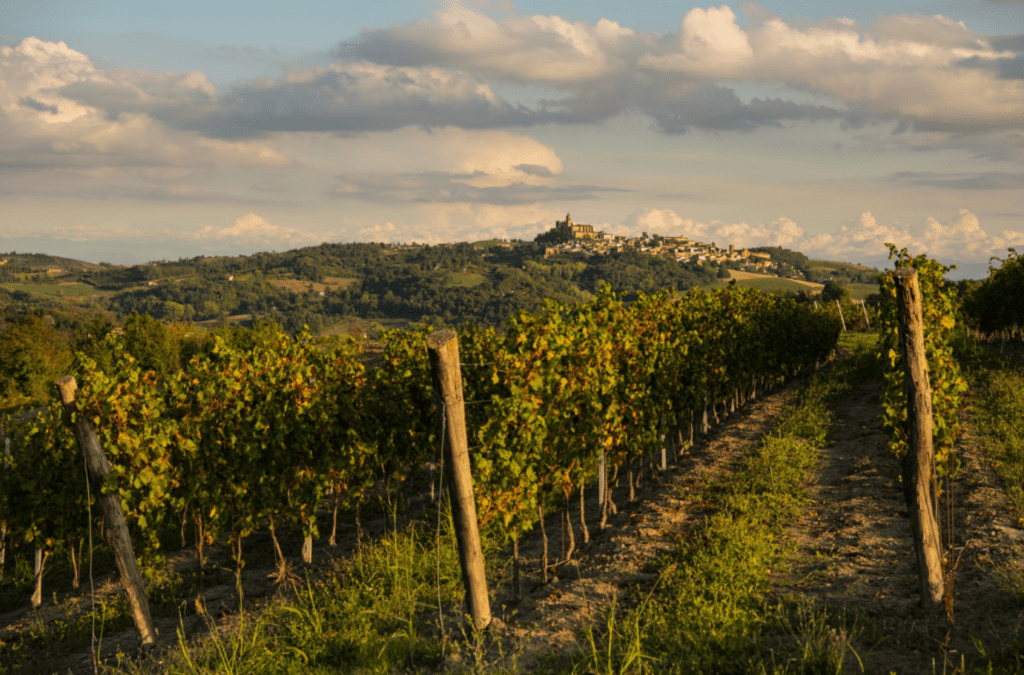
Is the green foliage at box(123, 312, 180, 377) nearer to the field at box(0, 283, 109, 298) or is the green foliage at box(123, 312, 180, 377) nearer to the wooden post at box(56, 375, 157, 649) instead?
the wooden post at box(56, 375, 157, 649)

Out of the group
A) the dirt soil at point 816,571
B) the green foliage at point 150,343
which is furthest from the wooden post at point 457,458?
the green foliage at point 150,343

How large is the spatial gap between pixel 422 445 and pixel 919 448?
7.72m

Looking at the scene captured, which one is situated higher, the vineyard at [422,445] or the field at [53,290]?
the field at [53,290]

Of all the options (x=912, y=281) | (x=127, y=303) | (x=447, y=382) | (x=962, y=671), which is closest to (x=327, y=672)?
(x=447, y=382)

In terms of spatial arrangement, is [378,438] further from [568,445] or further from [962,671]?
[962,671]

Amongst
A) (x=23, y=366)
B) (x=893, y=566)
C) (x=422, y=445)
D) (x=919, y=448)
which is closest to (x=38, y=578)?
(x=422, y=445)

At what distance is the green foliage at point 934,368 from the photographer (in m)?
8.88

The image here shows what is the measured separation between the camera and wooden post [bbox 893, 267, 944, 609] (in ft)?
21.9

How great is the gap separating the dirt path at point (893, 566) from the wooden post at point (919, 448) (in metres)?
0.34

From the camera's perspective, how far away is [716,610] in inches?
266

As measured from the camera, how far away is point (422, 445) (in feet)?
38.0

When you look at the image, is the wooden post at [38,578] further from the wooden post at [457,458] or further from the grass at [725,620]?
the grass at [725,620]

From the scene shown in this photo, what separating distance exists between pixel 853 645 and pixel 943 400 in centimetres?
457

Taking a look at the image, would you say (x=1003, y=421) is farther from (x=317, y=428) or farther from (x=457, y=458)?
(x=317, y=428)
